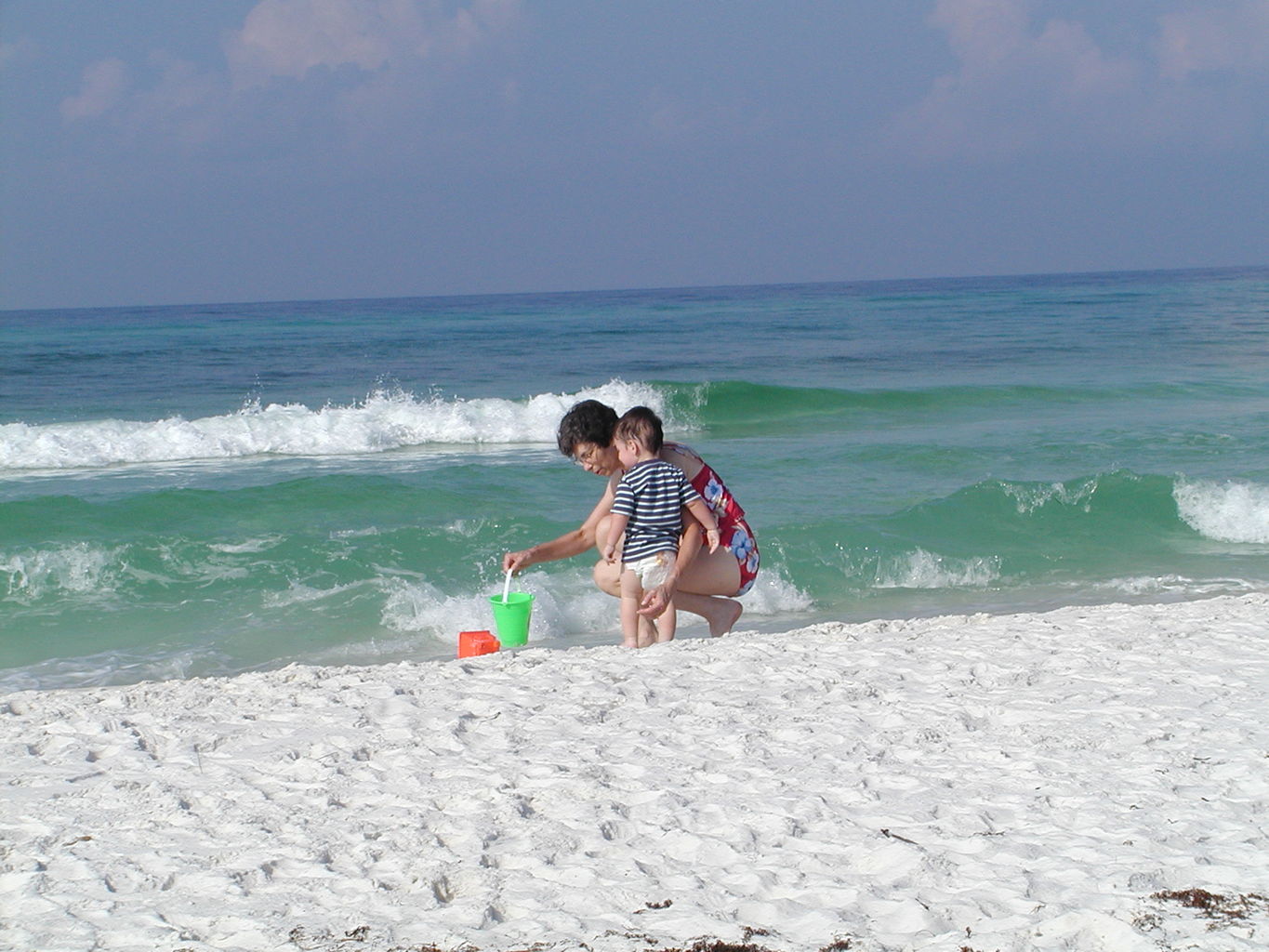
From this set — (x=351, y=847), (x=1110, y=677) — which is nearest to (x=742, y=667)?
(x=1110, y=677)

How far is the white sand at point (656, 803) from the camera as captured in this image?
297cm

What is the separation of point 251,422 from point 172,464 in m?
2.18

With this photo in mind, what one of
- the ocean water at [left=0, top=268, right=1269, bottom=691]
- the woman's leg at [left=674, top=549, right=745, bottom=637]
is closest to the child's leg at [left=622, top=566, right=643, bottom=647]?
the woman's leg at [left=674, top=549, right=745, bottom=637]

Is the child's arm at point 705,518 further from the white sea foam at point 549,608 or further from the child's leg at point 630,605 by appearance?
the white sea foam at point 549,608

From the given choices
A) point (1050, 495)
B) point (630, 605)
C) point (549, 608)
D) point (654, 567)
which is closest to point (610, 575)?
point (630, 605)

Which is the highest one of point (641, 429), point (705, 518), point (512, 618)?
point (641, 429)

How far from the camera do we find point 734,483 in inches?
487

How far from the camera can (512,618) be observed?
559 cm

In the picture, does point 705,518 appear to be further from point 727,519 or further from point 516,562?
point 516,562

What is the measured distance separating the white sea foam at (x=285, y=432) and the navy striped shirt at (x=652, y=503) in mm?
11241

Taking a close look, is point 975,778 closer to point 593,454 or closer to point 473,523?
point 593,454

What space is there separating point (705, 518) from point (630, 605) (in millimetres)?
563

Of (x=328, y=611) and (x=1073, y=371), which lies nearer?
(x=328, y=611)

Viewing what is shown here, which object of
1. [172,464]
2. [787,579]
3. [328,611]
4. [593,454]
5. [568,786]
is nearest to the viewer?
[568,786]
